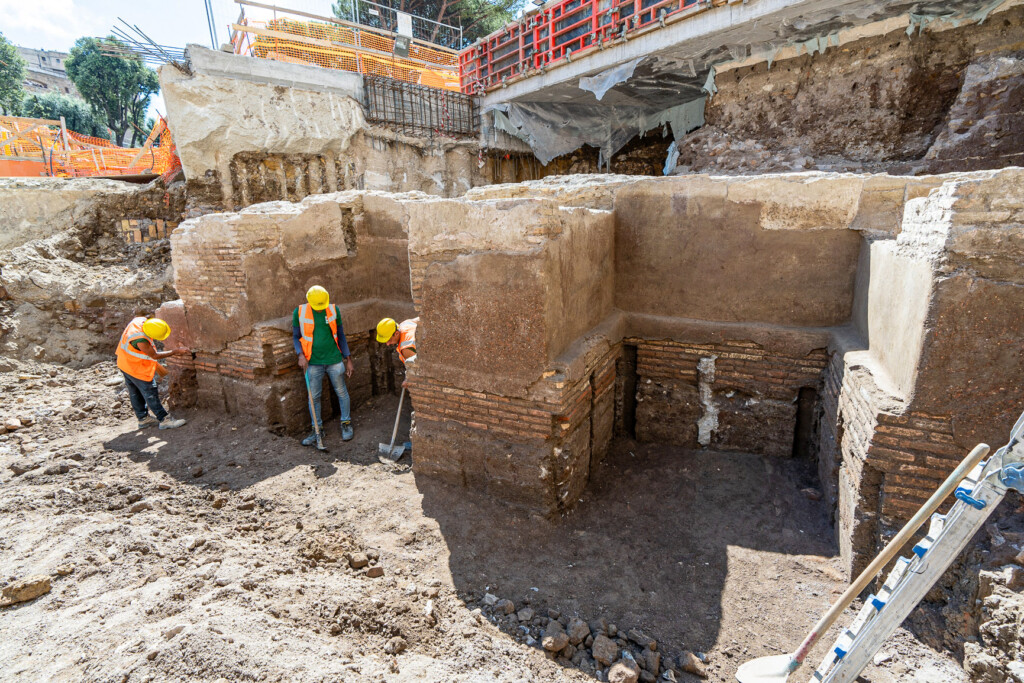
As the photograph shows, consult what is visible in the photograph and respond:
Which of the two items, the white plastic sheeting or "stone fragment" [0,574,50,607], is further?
the white plastic sheeting

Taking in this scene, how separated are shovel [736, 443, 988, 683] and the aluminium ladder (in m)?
0.05

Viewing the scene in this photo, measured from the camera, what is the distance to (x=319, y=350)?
4.98m

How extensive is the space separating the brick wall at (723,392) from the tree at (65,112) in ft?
112

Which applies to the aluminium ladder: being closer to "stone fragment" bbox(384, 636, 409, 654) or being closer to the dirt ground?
the dirt ground

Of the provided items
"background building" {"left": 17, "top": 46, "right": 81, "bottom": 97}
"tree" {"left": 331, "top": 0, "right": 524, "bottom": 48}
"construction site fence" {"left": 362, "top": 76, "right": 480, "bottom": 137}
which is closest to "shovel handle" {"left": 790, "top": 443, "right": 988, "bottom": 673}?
"construction site fence" {"left": 362, "top": 76, "right": 480, "bottom": 137}

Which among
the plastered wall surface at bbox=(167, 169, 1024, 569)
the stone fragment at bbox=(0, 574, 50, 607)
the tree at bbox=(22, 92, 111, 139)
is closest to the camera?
the plastered wall surface at bbox=(167, 169, 1024, 569)

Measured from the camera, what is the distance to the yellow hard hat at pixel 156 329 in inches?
198

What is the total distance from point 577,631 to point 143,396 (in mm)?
5044

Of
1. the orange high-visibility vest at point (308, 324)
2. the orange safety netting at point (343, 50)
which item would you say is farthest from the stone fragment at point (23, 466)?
the orange safety netting at point (343, 50)

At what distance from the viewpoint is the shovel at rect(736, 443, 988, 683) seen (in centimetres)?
188

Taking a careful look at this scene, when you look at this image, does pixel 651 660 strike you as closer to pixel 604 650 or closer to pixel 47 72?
pixel 604 650

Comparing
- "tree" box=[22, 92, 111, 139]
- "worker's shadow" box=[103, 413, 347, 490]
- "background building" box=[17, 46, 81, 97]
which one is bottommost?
"worker's shadow" box=[103, 413, 347, 490]

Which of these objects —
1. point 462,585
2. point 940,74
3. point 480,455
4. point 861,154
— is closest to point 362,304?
point 480,455

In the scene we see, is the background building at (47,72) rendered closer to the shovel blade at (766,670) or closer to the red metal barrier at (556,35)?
the red metal barrier at (556,35)
